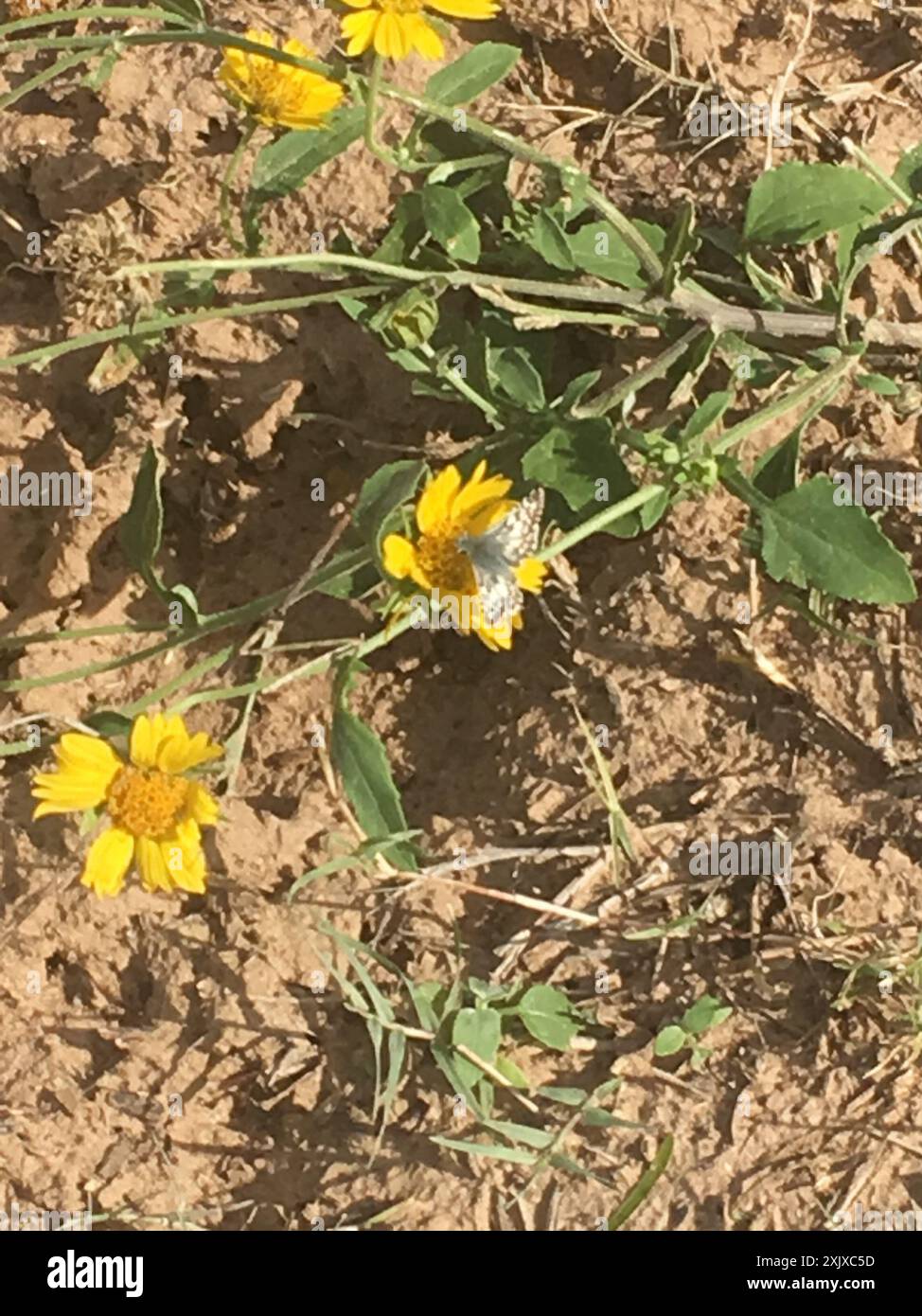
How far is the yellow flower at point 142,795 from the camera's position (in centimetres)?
210

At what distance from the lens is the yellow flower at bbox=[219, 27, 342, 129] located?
2.04m

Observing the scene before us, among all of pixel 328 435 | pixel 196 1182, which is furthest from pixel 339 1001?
pixel 328 435

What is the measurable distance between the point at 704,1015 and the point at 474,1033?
44 centimetres

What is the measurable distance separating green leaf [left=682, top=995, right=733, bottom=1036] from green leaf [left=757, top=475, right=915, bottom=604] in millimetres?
859

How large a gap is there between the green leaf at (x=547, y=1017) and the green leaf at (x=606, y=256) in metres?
1.33

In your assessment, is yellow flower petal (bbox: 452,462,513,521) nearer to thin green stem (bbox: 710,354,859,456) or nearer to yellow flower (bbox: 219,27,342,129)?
thin green stem (bbox: 710,354,859,456)

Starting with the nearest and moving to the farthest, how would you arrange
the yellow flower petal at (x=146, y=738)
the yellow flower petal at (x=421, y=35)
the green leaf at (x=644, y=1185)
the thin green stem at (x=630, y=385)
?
the yellow flower petal at (x=421, y=35) → the yellow flower petal at (x=146, y=738) → the thin green stem at (x=630, y=385) → the green leaf at (x=644, y=1185)

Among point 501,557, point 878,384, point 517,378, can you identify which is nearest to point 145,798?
point 501,557

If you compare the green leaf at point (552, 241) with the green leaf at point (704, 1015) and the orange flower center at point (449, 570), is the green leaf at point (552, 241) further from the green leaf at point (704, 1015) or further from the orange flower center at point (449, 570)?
the green leaf at point (704, 1015)

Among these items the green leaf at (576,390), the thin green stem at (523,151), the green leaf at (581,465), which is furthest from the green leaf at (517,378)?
the thin green stem at (523,151)

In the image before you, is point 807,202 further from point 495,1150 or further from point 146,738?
point 495,1150
